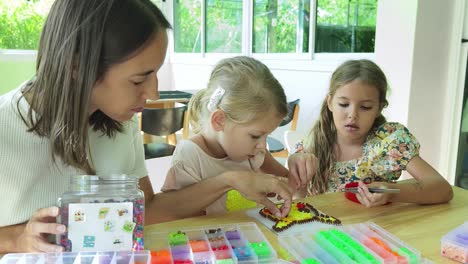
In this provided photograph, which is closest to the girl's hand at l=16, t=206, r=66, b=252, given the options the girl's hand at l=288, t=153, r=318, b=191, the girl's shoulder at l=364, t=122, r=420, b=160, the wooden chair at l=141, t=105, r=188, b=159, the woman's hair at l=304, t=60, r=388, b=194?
the girl's hand at l=288, t=153, r=318, b=191

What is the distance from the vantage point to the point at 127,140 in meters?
1.03

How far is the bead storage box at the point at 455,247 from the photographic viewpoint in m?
0.76

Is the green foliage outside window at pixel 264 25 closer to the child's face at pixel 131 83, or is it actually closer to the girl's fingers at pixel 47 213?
the child's face at pixel 131 83

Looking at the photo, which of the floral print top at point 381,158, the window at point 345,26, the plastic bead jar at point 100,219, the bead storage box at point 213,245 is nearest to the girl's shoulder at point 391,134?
the floral print top at point 381,158

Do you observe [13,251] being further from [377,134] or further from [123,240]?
[377,134]

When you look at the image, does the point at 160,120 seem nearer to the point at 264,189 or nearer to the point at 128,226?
the point at 264,189

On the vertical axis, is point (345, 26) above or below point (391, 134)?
above

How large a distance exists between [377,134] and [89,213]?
108 cm

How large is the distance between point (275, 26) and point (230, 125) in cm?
322

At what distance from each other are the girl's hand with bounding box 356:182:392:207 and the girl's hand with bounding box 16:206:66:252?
725 mm

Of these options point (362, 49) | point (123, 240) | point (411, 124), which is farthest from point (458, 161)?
point (123, 240)

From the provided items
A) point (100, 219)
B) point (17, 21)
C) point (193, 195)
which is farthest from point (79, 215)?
point (17, 21)

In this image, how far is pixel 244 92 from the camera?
42.7 inches

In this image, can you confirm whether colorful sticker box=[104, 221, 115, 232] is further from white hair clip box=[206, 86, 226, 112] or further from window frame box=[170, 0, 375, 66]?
window frame box=[170, 0, 375, 66]
